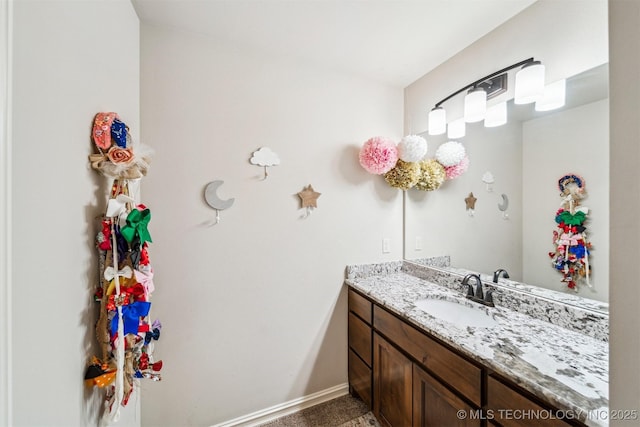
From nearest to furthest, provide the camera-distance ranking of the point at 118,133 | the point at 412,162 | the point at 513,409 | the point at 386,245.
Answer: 1. the point at 513,409
2. the point at 118,133
3. the point at 412,162
4. the point at 386,245

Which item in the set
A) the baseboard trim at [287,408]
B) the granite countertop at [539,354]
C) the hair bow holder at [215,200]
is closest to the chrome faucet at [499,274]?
the granite countertop at [539,354]

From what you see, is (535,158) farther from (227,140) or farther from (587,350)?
(227,140)

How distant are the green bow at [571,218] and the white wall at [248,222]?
3.28 feet

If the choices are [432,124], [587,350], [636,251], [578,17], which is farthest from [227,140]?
[587,350]

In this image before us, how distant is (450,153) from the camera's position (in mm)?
1693

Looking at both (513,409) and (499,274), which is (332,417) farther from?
(499,274)

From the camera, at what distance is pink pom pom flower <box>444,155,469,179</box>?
1614 mm

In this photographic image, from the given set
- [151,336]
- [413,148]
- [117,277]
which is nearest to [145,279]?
[117,277]

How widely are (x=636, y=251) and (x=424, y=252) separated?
1496 mm

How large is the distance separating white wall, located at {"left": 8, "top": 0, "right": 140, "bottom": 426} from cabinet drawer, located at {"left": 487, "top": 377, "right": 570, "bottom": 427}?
1276 mm

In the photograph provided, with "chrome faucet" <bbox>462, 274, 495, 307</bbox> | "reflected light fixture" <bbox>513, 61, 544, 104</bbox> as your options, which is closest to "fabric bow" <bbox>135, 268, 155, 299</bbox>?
"chrome faucet" <bbox>462, 274, 495, 307</bbox>

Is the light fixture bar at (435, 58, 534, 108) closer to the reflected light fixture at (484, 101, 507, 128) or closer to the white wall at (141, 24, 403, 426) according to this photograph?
the reflected light fixture at (484, 101, 507, 128)

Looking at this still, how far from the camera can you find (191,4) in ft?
3.94

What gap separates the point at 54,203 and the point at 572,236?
1.91 metres
